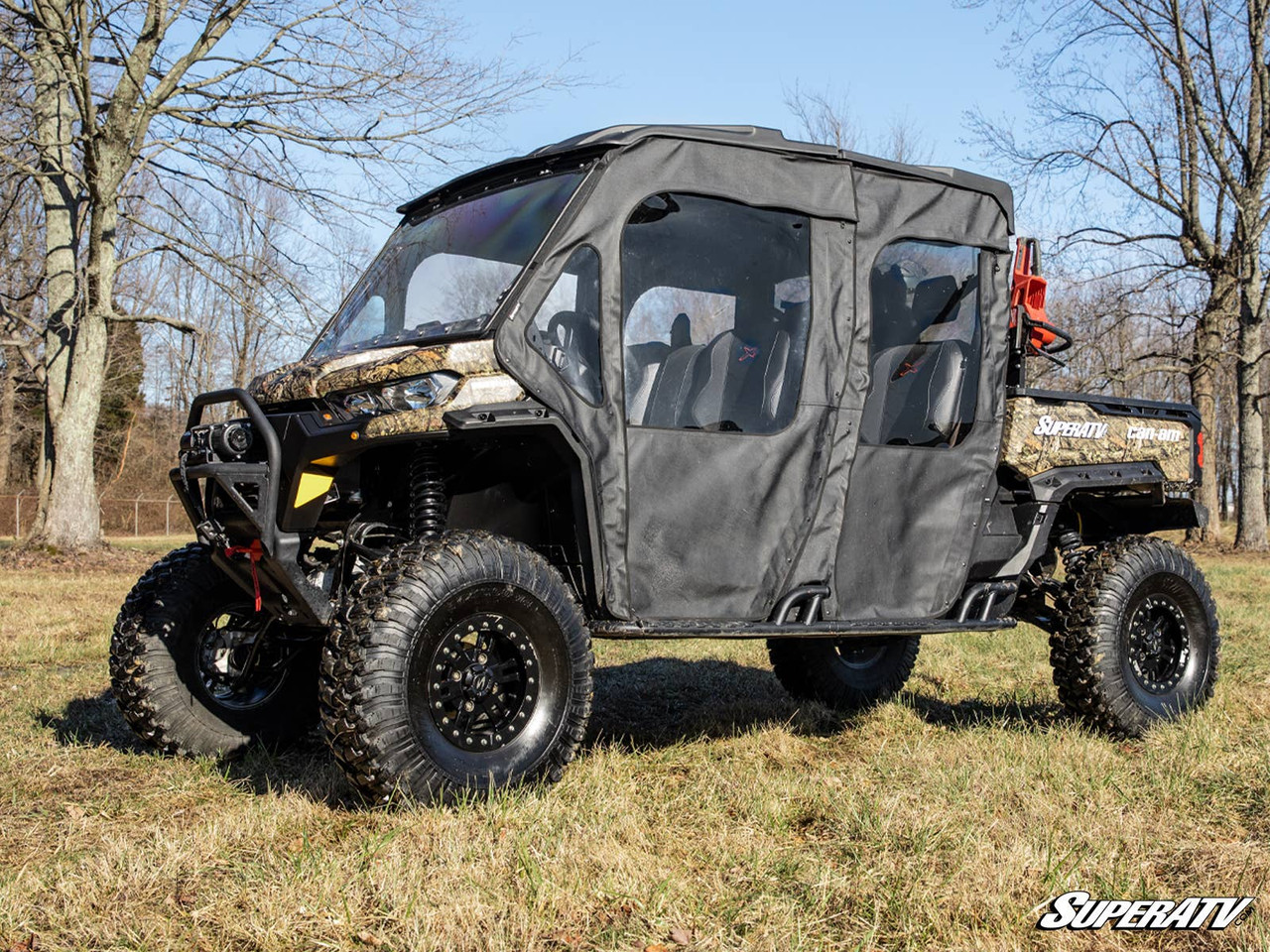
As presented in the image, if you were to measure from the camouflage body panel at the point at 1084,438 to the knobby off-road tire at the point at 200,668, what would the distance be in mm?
3716

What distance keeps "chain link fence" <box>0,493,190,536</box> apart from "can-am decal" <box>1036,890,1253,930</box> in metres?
37.5

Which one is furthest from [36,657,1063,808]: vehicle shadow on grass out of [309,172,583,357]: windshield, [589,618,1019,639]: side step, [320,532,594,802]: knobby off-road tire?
[309,172,583,357]: windshield

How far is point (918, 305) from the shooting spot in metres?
5.86

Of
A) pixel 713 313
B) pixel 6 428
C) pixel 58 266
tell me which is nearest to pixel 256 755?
pixel 713 313

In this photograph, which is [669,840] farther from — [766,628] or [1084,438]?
[1084,438]

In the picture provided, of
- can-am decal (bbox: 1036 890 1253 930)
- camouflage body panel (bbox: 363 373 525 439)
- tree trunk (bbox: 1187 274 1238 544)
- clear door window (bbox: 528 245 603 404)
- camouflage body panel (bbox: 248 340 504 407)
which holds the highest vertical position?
tree trunk (bbox: 1187 274 1238 544)

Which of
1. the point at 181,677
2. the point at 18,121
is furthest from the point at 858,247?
the point at 18,121

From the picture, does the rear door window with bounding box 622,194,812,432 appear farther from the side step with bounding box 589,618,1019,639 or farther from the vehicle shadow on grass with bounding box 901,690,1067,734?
the vehicle shadow on grass with bounding box 901,690,1067,734

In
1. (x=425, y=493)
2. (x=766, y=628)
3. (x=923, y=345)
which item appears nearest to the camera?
(x=425, y=493)

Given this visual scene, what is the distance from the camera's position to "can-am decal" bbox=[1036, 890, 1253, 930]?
126 inches

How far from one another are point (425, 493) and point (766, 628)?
5.04 ft

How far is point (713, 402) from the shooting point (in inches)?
198

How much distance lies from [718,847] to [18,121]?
15211 mm

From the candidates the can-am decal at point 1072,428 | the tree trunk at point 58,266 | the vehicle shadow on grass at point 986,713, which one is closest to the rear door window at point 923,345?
the can-am decal at point 1072,428
